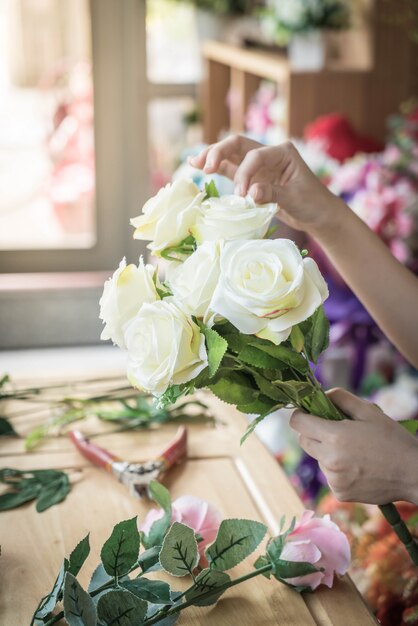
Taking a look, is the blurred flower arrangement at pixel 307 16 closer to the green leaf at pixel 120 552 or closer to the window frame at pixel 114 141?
the window frame at pixel 114 141

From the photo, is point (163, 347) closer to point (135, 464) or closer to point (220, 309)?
point (220, 309)

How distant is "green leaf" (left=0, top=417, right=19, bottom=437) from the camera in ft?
4.07

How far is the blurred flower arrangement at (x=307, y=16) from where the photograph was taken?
2498 millimetres

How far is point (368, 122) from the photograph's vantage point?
2.50m

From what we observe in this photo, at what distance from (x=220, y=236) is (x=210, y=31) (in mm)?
2524

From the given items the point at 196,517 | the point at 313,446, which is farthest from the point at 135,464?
the point at 313,446

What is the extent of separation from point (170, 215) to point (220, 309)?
0.49 feet

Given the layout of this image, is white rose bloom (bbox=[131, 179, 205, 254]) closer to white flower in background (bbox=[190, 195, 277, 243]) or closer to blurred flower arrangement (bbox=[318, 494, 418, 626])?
white flower in background (bbox=[190, 195, 277, 243])

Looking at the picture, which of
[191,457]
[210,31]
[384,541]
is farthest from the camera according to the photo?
[210,31]

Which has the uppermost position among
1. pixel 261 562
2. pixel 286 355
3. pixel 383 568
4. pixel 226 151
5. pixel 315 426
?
pixel 226 151

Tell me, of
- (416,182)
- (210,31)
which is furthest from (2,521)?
(210,31)

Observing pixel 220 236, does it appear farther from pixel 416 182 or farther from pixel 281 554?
pixel 416 182

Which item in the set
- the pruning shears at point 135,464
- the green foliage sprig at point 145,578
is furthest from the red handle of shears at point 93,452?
the green foliage sprig at point 145,578

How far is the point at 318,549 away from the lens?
0.87m
